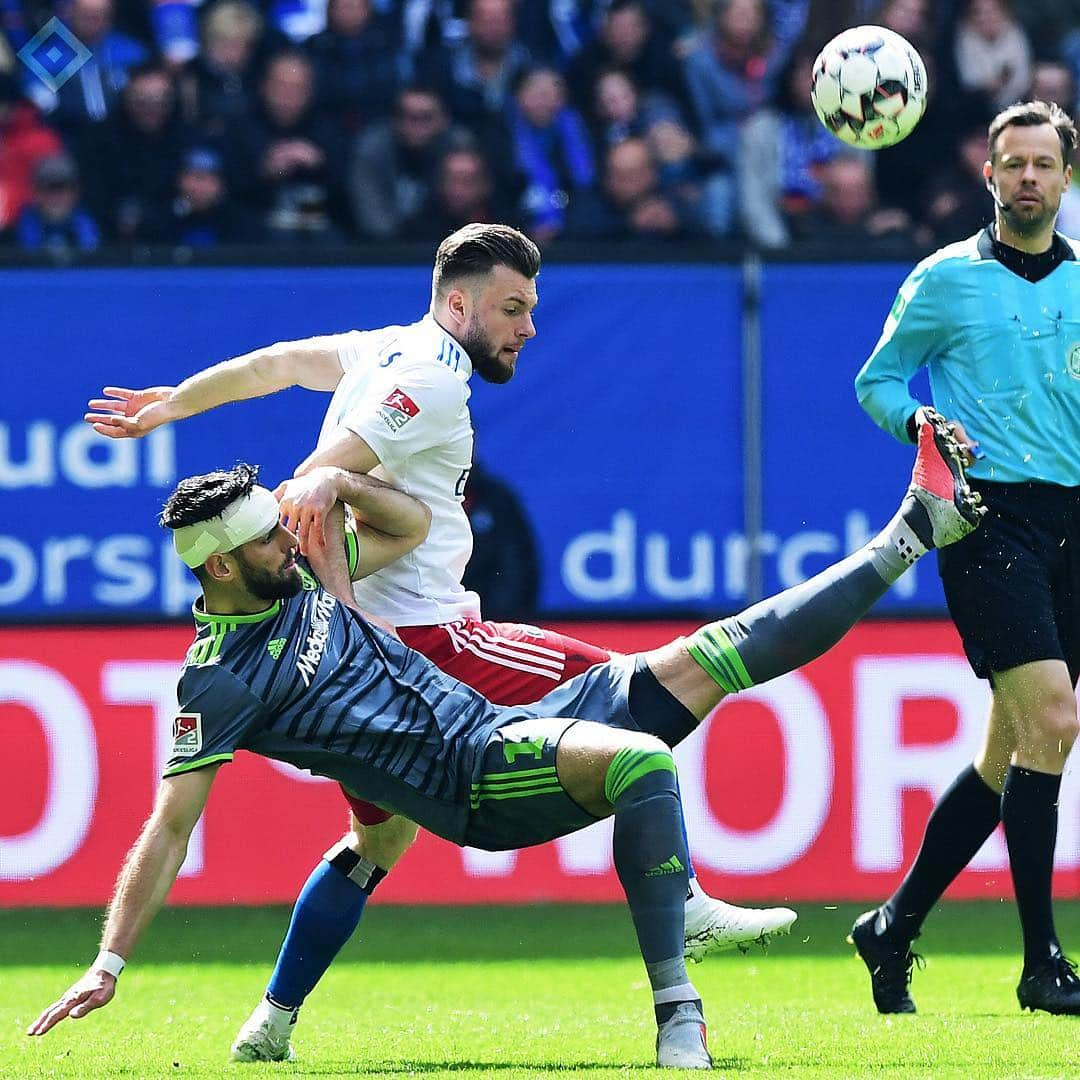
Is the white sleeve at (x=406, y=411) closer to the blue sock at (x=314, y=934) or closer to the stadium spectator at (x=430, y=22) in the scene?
the blue sock at (x=314, y=934)

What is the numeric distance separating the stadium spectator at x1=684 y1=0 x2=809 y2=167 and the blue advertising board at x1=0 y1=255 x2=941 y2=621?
63.9 inches

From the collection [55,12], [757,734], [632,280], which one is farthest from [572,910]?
[55,12]

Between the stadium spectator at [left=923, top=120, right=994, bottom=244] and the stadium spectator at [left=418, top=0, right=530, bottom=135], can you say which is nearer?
the stadium spectator at [left=923, top=120, right=994, bottom=244]

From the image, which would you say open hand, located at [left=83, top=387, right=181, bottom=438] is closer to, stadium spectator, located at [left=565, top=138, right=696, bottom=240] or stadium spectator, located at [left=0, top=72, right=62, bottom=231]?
stadium spectator, located at [left=565, top=138, right=696, bottom=240]

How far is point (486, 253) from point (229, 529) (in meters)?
1.00

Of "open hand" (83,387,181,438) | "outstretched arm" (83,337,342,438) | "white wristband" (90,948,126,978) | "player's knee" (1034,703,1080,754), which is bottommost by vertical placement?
"white wristband" (90,948,126,978)

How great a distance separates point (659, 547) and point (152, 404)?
4.26 m

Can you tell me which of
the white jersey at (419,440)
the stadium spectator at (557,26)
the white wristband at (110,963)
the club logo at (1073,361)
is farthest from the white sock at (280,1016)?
the stadium spectator at (557,26)

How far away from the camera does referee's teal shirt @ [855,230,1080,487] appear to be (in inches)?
219

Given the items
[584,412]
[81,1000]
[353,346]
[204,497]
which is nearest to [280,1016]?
[81,1000]

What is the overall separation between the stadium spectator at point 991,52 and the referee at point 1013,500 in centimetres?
543

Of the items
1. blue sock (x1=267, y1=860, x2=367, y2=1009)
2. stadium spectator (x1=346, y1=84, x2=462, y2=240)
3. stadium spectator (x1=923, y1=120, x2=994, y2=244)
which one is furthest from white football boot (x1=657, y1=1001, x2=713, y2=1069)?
stadium spectator (x1=346, y1=84, x2=462, y2=240)

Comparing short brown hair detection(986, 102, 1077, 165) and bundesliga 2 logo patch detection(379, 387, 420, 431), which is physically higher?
short brown hair detection(986, 102, 1077, 165)

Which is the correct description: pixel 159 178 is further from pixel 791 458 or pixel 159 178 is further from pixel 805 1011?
pixel 805 1011
